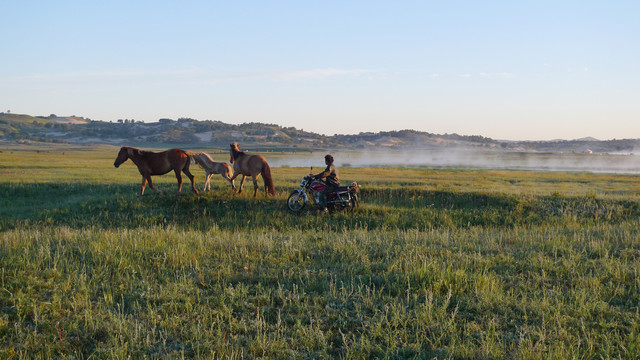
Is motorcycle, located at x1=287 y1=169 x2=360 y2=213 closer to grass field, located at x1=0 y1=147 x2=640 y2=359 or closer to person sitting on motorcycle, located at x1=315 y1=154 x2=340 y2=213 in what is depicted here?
person sitting on motorcycle, located at x1=315 y1=154 x2=340 y2=213

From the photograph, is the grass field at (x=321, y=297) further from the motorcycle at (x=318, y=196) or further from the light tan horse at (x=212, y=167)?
the light tan horse at (x=212, y=167)

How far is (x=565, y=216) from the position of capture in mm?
17656

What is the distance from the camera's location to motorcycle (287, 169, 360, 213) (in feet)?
55.8

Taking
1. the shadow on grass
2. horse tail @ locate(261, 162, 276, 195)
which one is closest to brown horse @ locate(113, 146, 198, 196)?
the shadow on grass

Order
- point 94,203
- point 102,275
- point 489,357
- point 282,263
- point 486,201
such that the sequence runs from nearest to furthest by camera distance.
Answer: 1. point 489,357
2. point 102,275
3. point 282,263
4. point 94,203
5. point 486,201

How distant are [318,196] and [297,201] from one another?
1.07m

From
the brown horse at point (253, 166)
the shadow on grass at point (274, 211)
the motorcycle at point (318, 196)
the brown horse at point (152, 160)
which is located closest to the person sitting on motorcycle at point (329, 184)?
the motorcycle at point (318, 196)

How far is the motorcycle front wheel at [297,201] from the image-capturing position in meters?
17.6

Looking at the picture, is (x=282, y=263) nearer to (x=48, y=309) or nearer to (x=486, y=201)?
(x=48, y=309)

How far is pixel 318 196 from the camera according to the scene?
17.1m

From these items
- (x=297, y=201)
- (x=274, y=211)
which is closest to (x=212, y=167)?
(x=274, y=211)

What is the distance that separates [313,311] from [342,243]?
165 inches

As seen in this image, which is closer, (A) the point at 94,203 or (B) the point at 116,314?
(B) the point at 116,314

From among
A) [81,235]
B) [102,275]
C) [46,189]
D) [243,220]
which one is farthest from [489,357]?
[46,189]
